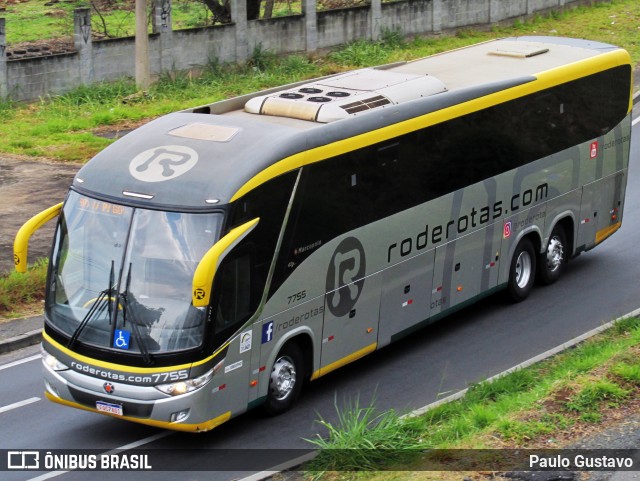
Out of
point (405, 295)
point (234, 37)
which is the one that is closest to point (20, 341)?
point (405, 295)

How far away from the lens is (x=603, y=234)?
18906 millimetres

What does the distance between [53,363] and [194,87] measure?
17.6 m

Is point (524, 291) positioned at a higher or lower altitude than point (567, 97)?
lower

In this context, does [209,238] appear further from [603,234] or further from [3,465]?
[603,234]

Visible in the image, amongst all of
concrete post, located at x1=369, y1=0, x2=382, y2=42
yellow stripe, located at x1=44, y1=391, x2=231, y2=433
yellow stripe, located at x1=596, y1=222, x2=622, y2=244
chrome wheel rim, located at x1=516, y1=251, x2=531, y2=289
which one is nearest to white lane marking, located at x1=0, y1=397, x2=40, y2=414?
yellow stripe, located at x1=44, y1=391, x2=231, y2=433

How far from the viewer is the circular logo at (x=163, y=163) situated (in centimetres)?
1218

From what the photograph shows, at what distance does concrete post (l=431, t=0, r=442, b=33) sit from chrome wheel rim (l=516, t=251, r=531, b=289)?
64.4 feet

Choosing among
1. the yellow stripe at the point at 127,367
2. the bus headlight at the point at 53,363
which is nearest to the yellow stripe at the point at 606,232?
the yellow stripe at the point at 127,367

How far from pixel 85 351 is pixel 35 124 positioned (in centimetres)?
1469

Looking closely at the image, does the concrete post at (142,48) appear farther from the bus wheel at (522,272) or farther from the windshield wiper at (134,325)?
the windshield wiper at (134,325)

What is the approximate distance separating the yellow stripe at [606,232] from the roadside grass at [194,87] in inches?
426

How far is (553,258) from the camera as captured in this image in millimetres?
18031

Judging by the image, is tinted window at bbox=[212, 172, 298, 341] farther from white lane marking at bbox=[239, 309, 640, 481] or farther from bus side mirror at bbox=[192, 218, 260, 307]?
white lane marking at bbox=[239, 309, 640, 481]

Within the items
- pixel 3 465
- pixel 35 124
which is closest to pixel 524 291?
pixel 3 465
